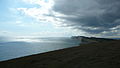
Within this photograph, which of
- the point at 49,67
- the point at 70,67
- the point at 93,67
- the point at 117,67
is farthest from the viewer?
the point at 49,67

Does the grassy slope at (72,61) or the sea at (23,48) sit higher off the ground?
the grassy slope at (72,61)

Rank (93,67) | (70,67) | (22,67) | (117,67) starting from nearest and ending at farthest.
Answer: (117,67), (93,67), (70,67), (22,67)

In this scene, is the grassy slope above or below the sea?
above

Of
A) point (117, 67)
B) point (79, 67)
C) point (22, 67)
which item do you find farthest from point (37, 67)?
point (117, 67)

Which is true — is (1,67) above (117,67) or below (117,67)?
below

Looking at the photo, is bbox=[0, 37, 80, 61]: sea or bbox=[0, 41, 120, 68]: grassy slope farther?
bbox=[0, 37, 80, 61]: sea

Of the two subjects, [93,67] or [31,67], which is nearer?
[93,67]

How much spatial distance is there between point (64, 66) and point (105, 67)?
120cm

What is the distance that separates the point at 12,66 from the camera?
11.7 feet

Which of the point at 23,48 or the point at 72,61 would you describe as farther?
the point at 23,48

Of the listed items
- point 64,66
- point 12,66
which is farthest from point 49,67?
point 12,66

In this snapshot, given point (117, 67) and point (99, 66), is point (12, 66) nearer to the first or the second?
point (99, 66)

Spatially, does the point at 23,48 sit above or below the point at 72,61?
below

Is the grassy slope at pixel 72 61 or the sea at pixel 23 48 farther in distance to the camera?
the sea at pixel 23 48
